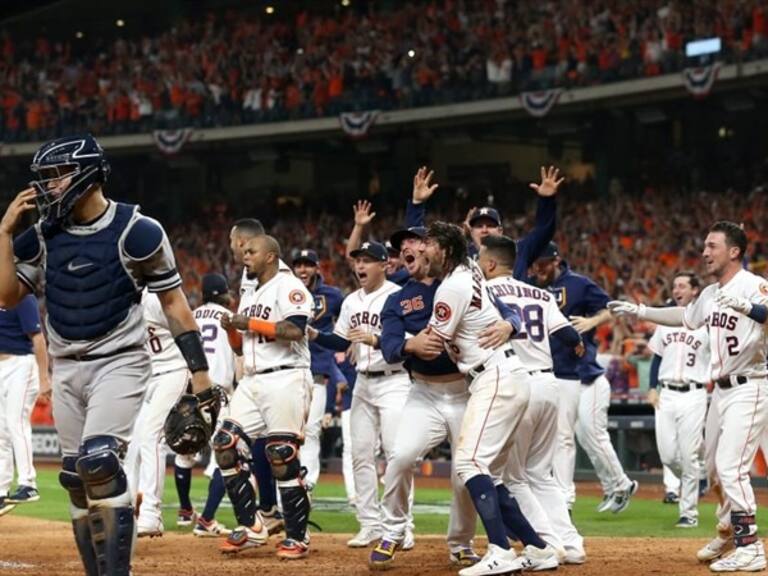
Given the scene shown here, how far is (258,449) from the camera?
9.70 meters

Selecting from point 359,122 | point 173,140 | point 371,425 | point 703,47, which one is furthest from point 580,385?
point 173,140

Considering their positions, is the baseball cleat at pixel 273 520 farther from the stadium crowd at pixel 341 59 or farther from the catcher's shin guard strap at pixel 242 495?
the stadium crowd at pixel 341 59

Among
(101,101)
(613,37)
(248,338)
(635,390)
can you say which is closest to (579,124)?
(613,37)

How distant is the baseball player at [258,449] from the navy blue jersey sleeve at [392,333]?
148 cm

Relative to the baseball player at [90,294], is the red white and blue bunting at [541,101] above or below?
above

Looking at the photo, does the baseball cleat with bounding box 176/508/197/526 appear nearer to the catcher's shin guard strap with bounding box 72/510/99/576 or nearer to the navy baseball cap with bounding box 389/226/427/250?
the navy baseball cap with bounding box 389/226/427/250

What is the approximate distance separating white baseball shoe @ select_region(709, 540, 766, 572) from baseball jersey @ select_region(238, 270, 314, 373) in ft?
10.3

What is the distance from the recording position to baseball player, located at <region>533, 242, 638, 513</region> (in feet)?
33.8

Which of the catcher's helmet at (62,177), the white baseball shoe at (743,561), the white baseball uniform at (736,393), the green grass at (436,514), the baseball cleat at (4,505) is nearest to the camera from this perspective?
the catcher's helmet at (62,177)

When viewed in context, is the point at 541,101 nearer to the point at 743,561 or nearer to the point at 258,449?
the point at 258,449

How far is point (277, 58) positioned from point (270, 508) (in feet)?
83.8

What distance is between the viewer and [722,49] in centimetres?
2591

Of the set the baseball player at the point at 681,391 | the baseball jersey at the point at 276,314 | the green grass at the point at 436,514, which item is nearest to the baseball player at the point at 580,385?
the green grass at the point at 436,514

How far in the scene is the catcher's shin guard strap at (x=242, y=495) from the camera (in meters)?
9.27
